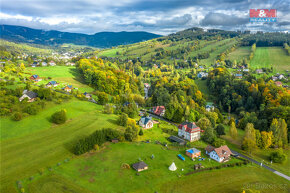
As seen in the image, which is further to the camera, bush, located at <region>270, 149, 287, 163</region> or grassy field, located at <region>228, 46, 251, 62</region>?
grassy field, located at <region>228, 46, 251, 62</region>

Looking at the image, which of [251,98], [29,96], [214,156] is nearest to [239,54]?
[251,98]

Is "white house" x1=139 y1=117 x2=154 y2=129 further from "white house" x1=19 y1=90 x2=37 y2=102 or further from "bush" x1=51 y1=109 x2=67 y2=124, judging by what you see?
"white house" x1=19 y1=90 x2=37 y2=102

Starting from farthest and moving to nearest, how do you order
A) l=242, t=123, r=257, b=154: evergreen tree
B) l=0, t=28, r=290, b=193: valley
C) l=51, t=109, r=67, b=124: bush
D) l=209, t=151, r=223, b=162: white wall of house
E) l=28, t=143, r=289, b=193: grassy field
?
l=51, t=109, r=67, b=124: bush
l=242, t=123, r=257, b=154: evergreen tree
l=209, t=151, r=223, b=162: white wall of house
l=0, t=28, r=290, b=193: valley
l=28, t=143, r=289, b=193: grassy field

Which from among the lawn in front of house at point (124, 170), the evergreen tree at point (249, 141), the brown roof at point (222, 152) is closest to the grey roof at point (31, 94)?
the lawn in front of house at point (124, 170)

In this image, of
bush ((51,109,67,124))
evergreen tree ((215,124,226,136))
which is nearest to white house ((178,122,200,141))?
evergreen tree ((215,124,226,136))

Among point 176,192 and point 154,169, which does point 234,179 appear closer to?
point 176,192

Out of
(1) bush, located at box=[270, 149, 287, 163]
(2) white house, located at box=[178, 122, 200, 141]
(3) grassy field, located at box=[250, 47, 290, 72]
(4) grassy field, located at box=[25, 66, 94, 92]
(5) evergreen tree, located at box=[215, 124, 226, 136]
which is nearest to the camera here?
(1) bush, located at box=[270, 149, 287, 163]
